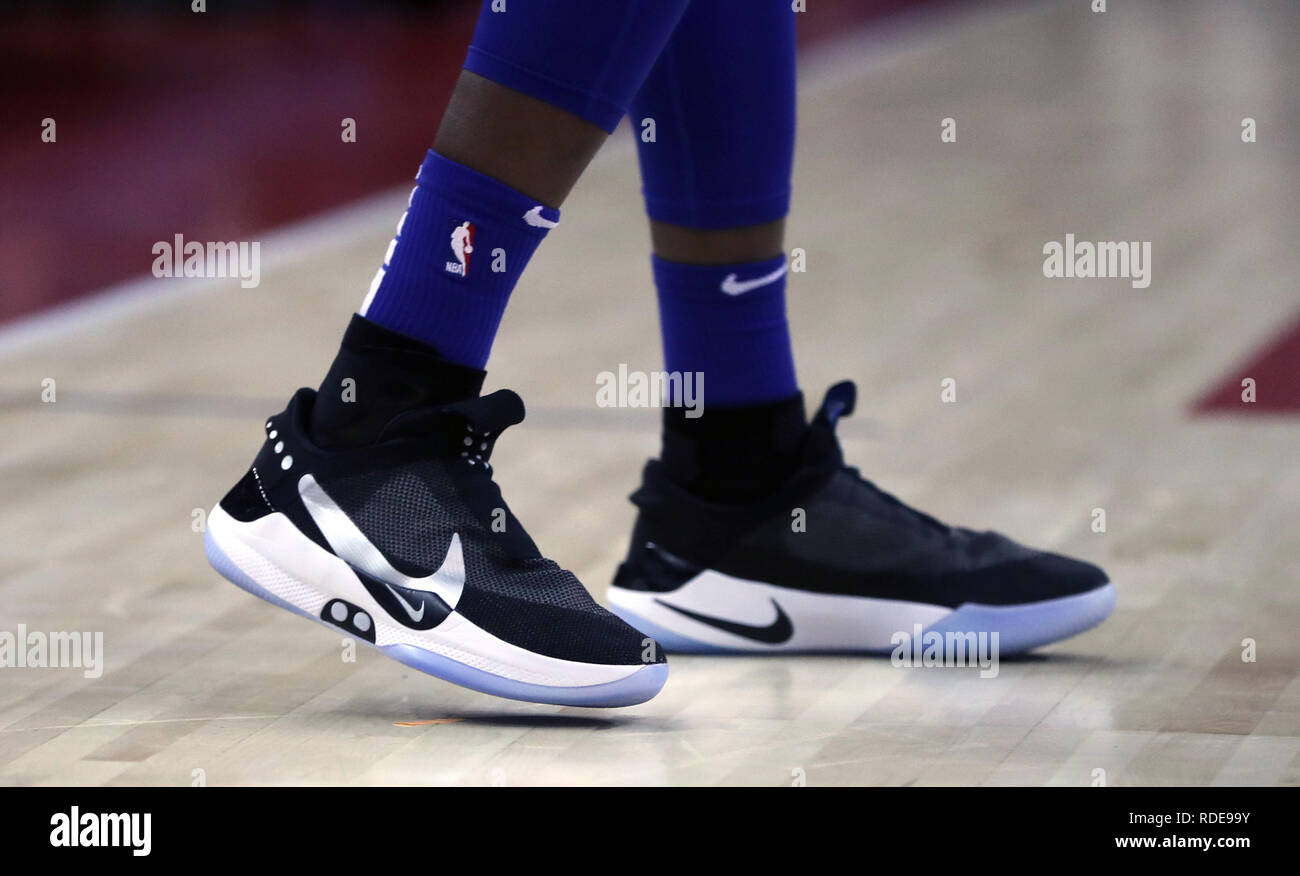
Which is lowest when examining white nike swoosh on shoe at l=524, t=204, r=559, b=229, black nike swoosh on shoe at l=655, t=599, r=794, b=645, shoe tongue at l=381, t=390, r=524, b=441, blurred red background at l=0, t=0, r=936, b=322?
black nike swoosh on shoe at l=655, t=599, r=794, b=645

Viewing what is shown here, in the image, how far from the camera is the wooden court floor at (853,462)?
0.97 metres

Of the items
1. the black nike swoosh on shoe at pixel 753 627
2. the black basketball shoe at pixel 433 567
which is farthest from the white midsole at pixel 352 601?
the black nike swoosh on shoe at pixel 753 627

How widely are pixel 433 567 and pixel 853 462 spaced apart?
0.87m

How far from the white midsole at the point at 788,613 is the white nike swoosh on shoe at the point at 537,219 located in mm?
314

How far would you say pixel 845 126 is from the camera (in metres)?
4.78

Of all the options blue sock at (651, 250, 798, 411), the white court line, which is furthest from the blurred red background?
blue sock at (651, 250, 798, 411)

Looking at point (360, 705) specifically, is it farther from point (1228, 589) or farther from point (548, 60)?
point (1228, 589)

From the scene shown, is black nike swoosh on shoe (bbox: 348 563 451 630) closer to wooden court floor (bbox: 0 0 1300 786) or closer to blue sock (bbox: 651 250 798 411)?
wooden court floor (bbox: 0 0 1300 786)

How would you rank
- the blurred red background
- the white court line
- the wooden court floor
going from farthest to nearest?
the blurred red background, the white court line, the wooden court floor

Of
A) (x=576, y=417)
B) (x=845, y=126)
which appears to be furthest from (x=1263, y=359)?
(x=845, y=126)

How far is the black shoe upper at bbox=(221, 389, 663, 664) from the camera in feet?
3.26

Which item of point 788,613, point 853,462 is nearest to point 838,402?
point 788,613

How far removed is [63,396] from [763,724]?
1.34 meters

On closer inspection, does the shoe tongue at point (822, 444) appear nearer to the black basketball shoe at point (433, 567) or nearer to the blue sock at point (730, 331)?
the blue sock at point (730, 331)
